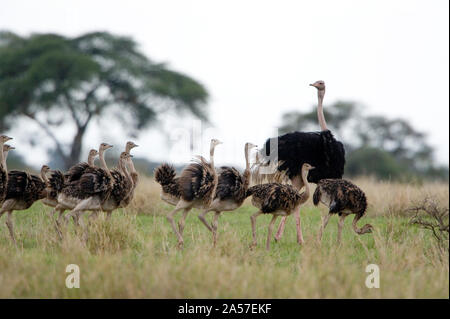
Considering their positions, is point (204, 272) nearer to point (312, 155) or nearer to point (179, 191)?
point (179, 191)

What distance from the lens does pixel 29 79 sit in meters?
23.5

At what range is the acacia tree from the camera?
23750mm

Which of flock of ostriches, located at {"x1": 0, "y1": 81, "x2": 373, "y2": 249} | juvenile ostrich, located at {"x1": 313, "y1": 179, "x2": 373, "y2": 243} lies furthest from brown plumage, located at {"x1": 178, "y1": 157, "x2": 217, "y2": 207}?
juvenile ostrich, located at {"x1": 313, "y1": 179, "x2": 373, "y2": 243}

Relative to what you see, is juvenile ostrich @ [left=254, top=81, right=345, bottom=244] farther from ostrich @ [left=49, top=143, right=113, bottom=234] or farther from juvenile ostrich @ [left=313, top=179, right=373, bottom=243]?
ostrich @ [left=49, top=143, right=113, bottom=234]

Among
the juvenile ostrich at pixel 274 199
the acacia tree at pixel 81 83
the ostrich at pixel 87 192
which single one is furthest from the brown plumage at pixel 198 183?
the acacia tree at pixel 81 83

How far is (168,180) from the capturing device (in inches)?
325

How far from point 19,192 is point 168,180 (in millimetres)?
1883

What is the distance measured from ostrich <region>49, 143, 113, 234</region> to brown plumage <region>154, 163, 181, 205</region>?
675mm

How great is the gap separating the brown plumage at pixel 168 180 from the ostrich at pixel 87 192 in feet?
2.22

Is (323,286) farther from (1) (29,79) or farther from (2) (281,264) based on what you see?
(1) (29,79)

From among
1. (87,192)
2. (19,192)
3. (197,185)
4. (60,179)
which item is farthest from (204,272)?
(60,179)
